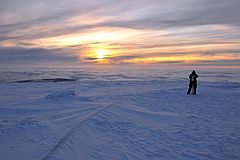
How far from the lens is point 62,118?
907 cm

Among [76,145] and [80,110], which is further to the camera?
[80,110]

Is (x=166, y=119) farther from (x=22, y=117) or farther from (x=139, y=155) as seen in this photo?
(x=22, y=117)

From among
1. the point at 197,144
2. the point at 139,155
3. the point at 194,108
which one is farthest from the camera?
the point at 194,108

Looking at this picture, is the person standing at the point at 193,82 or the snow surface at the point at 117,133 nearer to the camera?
the snow surface at the point at 117,133

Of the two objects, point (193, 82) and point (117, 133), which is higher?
point (193, 82)

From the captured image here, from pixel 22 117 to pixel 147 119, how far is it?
513cm

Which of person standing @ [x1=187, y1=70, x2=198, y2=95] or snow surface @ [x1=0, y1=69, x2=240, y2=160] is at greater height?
person standing @ [x1=187, y1=70, x2=198, y2=95]

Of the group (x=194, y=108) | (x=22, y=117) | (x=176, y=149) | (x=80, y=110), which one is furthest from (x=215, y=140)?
(x=22, y=117)

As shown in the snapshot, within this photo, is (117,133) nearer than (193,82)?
Yes

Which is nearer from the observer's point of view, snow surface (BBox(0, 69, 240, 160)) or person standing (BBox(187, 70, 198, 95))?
snow surface (BBox(0, 69, 240, 160))

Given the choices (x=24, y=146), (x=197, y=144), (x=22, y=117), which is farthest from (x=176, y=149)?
(x=22, y=117)

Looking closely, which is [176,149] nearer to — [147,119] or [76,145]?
[76,145]

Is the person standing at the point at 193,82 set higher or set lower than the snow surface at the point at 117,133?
higher

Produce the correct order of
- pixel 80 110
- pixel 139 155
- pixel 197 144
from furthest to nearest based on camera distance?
pixel 80 110
pixel 197 144
pixel 139 155
